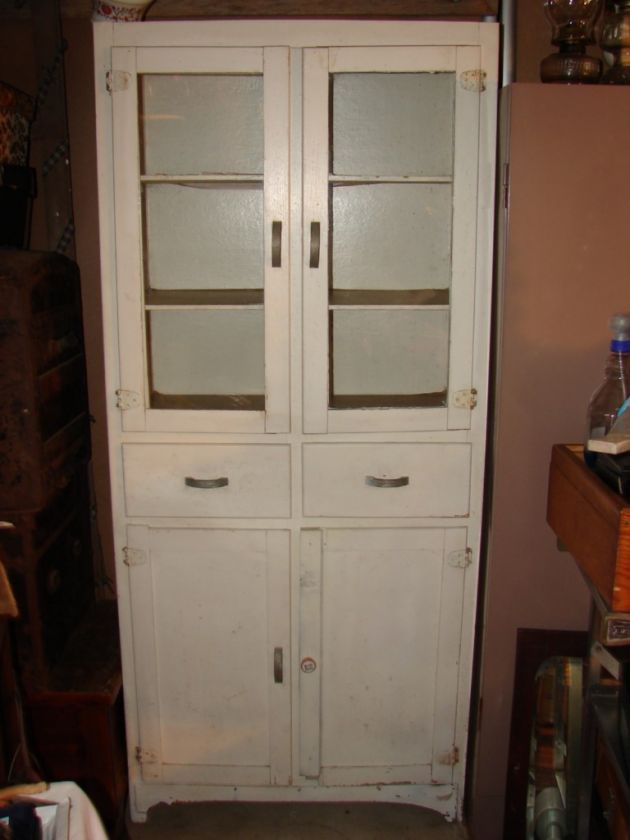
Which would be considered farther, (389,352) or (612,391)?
(389,352)

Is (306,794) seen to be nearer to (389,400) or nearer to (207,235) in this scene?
(389,400)

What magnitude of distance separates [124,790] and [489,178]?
1.89 metres

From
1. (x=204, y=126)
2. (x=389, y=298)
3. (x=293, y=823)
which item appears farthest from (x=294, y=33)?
(x=293, y=823)

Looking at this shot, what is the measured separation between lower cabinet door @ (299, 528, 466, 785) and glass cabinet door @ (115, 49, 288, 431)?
16.3 inches

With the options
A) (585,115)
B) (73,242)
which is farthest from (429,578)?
(73,242)

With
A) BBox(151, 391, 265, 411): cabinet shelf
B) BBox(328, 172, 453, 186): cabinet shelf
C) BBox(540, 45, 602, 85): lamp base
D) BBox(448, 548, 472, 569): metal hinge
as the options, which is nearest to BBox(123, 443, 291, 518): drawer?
BBox(151, 391, 265, 411): cabinet shelf

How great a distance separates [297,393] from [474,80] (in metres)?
0.81

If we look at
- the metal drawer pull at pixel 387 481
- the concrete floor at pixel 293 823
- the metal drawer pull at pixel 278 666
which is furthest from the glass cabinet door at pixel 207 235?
the concrete floor at pixel 293 823

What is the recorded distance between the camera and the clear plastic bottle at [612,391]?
1426 mm

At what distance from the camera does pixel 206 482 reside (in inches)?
69.8

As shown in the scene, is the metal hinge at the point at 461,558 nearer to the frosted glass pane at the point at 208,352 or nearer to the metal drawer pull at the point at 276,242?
the frosted glass pane at the point at 208,352

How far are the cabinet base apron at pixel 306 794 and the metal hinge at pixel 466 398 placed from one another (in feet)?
3.45

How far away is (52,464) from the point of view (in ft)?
5.80

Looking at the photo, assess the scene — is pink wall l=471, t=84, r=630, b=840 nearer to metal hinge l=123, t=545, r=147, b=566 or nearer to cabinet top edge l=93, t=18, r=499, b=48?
cabinet top edge l=93, t=18, r=499, b=48
